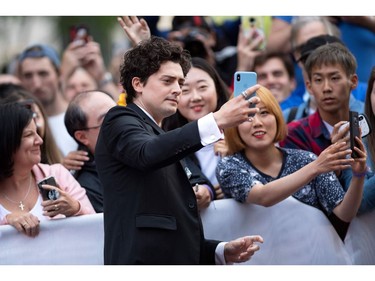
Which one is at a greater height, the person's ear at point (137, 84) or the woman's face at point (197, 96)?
the woman's face at point (197, 96)

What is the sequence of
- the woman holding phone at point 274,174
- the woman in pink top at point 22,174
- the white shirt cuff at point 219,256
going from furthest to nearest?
the woman in pink top at point 22,174 < the woman holding phone at point 274,174 < the white shirt cuff at point 219,256

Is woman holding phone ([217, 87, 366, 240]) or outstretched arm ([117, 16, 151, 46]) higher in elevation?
outstretched arm ([117, 16, 151, 46])

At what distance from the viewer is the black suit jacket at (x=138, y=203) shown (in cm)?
443

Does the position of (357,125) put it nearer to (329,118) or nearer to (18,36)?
(329,118)

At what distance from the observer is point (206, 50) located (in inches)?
310

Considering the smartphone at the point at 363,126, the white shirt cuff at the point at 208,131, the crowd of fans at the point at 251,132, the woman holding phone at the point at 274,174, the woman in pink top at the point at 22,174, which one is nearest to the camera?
the white shirt cuff at the point at 208,131

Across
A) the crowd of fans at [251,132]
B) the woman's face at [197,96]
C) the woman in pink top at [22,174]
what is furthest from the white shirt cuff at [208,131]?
the woman's face at [197,96]

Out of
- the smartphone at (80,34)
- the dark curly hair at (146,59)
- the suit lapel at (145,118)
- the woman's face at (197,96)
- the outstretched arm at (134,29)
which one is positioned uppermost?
the smartphone at (80,34)

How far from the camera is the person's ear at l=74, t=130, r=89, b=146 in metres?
6.36

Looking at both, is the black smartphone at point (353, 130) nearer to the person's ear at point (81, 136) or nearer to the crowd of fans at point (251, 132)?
the crowd of fans at point (251, 132)

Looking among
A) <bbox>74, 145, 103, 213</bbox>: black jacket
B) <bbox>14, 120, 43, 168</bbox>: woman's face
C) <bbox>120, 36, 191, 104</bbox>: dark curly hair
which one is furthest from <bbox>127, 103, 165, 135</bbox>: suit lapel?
<bbox>74, 145, 103, 213</bbox>: black jacket

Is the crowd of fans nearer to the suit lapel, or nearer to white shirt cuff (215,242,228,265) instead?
the suit lapel

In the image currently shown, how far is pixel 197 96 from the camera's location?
634 cm

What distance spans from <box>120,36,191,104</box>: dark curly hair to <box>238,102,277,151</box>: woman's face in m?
1.00
